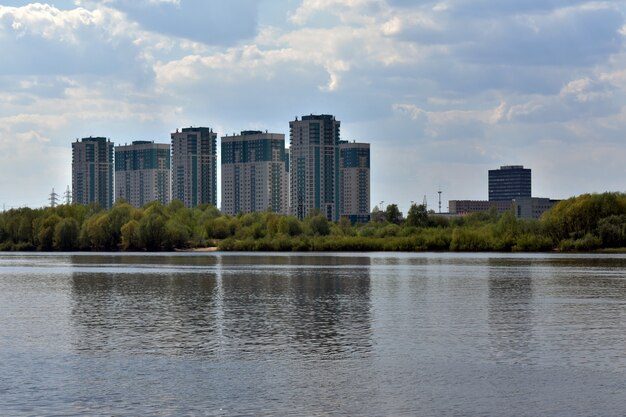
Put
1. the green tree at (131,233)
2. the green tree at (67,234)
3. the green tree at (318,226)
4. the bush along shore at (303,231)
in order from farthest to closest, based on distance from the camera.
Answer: the green tree at (67,234) → the green tree at (318,226) → the green tree at (131,233) → the bush along shore at (303,231)

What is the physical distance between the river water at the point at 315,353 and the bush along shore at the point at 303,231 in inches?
2779

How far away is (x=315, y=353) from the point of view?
1048 inches

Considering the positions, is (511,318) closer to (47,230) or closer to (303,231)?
(303,231)

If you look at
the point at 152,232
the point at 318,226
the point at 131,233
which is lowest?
the point at 131,233

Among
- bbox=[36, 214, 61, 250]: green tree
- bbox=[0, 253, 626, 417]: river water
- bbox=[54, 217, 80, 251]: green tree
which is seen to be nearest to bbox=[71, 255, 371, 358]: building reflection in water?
bbox=[0, 253, 626, 417]: river water

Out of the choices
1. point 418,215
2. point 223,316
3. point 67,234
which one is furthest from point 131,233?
point 223,316

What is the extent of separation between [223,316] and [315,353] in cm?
1116

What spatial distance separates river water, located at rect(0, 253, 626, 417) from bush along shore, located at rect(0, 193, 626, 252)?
232 ft

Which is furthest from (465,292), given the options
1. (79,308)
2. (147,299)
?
(79,308)

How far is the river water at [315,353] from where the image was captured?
19.9 meters

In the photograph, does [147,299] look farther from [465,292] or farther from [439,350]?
[439,350]

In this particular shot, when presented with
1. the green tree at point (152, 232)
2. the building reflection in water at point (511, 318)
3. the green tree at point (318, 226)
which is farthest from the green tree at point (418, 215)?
the building reflection in water at point (511, 318)

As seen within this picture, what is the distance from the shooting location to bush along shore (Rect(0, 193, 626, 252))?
117 meters

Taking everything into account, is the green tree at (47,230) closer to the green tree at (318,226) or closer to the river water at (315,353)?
the green tree at (318,226)
